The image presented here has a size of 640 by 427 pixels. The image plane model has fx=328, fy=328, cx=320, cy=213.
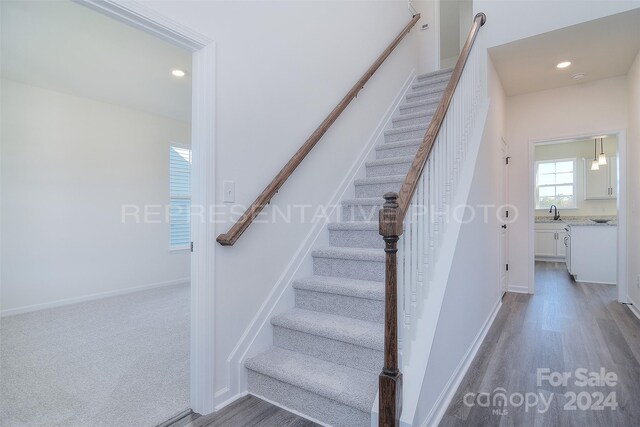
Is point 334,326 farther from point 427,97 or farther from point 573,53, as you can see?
point 573,53

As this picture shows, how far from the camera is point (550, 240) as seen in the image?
24.2 ft

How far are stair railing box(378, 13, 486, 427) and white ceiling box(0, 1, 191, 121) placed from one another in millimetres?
2480

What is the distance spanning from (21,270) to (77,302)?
686 mm

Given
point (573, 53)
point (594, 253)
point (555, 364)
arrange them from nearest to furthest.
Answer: point (555, 364) < point (573, 53) < point (594, 253)

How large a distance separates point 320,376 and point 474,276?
4.79ft

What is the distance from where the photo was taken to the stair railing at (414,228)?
4.43 feet

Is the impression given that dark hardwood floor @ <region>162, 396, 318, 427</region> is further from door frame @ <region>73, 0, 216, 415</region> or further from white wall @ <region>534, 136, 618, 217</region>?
white wall @ <region>534, 136, 618, 217</region>

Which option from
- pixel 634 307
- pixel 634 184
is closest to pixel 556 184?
pixel 634 184

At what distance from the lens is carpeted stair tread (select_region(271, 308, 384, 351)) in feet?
5.85

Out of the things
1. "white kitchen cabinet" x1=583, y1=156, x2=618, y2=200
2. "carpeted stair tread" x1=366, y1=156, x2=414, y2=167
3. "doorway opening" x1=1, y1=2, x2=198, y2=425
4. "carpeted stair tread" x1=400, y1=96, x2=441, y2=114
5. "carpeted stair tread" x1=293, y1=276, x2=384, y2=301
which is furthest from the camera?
"white kitchen cabinet" x1=583, y1=156, x2=618, y2=200

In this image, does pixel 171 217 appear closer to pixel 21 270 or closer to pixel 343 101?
pixel 21 270

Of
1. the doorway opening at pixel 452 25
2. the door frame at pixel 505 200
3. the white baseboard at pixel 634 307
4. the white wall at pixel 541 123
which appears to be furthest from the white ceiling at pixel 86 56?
the white baseboard at pixel 634 307

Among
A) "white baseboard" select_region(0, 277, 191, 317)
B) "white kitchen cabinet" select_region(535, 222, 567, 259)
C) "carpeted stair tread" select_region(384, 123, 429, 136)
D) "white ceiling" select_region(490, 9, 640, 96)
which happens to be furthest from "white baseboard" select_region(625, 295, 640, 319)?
"white baseboard" select_region(0, 277, 191, 317)

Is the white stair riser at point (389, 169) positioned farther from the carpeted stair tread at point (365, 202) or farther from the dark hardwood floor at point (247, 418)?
the dark hardwood floor at point (247, 418)
